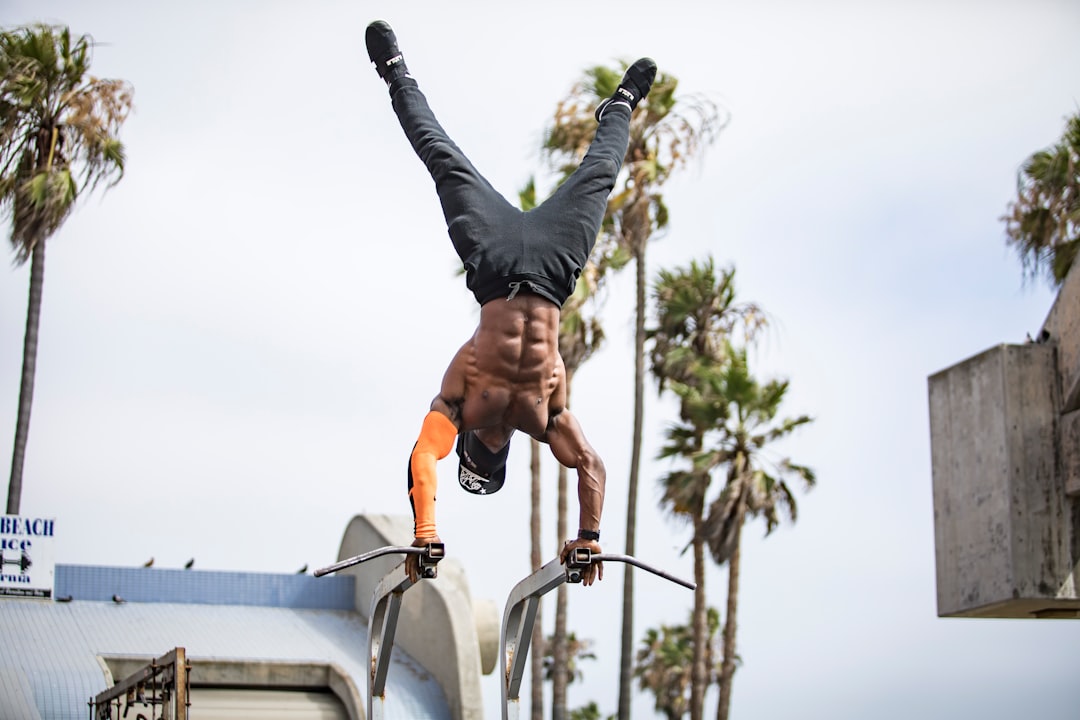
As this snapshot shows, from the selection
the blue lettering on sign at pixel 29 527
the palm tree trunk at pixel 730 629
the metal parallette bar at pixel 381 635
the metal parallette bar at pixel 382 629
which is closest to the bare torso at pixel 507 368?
the metal parallette bar at pixel 382 629

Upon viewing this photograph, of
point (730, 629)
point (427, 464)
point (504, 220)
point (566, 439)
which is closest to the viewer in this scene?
point (427, 464)

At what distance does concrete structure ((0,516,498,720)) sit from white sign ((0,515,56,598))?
0.20m

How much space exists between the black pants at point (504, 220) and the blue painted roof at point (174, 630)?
9.42 metres

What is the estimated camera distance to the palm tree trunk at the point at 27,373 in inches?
893

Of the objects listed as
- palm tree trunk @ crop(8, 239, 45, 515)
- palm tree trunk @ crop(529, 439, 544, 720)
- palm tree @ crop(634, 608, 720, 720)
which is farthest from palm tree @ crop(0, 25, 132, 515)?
palm tree @ crop(634, 608, 720, 720)

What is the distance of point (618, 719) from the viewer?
2586 centimetres

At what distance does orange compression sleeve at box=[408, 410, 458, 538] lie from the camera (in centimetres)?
875

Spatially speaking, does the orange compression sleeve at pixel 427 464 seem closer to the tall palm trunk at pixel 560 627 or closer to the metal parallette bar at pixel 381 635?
the metal parallette bar at pixel 381 635

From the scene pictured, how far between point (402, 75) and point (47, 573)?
12.7 m

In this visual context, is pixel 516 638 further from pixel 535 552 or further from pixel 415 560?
pixel 535 552

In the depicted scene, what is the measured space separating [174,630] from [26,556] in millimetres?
2066

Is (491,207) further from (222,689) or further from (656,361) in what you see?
(656,361)

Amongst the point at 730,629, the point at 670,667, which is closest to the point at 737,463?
the point at 730,629

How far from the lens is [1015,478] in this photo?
60.9ft
